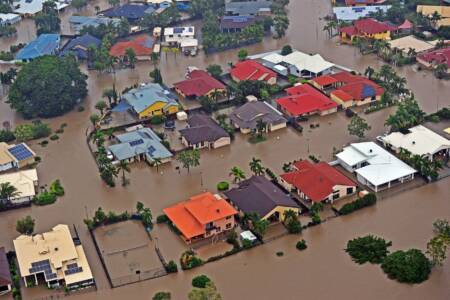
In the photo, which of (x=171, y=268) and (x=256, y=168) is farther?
(x=256, y=168)

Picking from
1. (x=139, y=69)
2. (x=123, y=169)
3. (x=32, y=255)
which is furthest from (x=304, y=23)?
(x=32, y=255)

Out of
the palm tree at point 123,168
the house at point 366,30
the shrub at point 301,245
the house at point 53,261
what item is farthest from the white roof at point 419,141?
the house at point 53,261

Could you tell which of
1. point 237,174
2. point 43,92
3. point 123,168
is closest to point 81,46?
point 43,92

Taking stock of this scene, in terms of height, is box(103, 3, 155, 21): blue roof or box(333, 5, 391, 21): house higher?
box(103, 3, 155, 21): blue roof

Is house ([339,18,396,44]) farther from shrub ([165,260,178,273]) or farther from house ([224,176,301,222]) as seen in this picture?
shrub ([165,260,178,273])

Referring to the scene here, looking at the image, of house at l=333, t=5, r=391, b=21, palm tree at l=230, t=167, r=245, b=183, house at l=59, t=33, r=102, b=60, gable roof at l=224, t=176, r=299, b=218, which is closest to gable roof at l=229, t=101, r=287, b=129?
palm tree at l=230, t=167, r=245, b=183

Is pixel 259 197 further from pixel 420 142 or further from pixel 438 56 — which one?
pixel 438 56

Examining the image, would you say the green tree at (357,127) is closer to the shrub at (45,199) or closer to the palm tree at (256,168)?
the palm tree at (256,168)
